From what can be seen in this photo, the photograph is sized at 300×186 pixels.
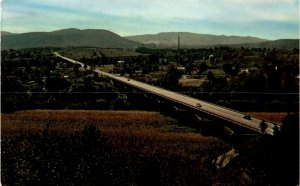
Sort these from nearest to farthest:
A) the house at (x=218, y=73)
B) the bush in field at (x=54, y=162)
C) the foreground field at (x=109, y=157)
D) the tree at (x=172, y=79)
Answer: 1. the bush in field at (x=54, y=162)
2. the foreground field at (x=109, y=157)
3. the tree at (x=172, y=79)
4. the house at (x=218, y=73)

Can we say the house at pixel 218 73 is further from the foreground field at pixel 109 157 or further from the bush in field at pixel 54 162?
the bush in field at pixel 54 162

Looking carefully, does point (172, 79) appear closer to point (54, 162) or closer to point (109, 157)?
point (109, 157)

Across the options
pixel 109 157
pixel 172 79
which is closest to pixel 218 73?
pixel 172 79

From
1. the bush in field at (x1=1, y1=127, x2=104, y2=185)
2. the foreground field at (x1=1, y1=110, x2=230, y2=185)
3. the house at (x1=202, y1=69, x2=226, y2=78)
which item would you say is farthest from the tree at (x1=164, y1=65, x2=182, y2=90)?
the bush in field at (x1=1, y1=127, x2=104, y2=185)

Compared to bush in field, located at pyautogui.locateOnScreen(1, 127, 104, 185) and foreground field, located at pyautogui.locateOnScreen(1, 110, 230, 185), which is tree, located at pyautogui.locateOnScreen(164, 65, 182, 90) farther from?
bush in field, located at pyautogui.locateOnScreen(1, 127, 104, 185)

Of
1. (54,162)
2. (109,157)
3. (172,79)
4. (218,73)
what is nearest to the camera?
(54,162)

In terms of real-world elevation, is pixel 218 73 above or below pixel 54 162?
below

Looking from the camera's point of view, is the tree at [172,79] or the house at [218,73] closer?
the tree at [172,79]

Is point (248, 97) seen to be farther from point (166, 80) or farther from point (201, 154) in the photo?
point (201, 154)

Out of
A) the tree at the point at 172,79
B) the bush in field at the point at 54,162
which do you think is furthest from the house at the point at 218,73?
the bush in field at the point at 54,162
